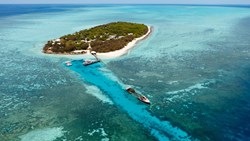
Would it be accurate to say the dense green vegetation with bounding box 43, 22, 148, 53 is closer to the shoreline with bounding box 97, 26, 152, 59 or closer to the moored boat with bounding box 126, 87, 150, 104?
the shoreline with bounding box 97, 26, 152, 59

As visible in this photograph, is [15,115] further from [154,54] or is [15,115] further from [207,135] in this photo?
[154,54]

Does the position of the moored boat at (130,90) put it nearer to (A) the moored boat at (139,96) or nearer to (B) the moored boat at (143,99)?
(A) the moored boat at (139,96)

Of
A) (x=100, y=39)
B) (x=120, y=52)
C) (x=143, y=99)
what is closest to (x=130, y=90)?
(x=143, y=99)

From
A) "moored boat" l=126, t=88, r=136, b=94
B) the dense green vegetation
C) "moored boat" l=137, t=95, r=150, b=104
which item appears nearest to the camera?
"moored boat" l=137, t=95, r=150, b=104

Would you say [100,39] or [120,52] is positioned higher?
[100,39]

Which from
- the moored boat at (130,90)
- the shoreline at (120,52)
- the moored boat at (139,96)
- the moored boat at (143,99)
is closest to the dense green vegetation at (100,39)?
the shoreline at (120,52)

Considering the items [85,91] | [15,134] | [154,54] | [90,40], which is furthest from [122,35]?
[15,134]

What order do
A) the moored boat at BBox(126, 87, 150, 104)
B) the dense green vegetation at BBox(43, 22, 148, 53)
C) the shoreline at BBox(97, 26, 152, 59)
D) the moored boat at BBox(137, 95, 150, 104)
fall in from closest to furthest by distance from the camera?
the moored boat at BBox(137, 95, 150, 104), the moored boat at BBox(126, 87, 150, 104), the shoreline at BBox(97, 26, 152, 59), the dense green vegetation at BBox(43, 22, 148, 53)

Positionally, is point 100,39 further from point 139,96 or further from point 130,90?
point 139,96

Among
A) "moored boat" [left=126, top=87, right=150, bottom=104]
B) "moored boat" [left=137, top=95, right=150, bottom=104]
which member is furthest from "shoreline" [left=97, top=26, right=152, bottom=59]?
"moored boat" [left=137, top=95, right=150, bottom=104]
